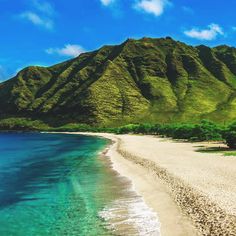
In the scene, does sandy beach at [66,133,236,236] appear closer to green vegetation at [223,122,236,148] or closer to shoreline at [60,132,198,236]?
shoreline at [60,132,198,236]

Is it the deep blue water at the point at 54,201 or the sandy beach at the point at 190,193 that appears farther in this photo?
the deep blue water at the point at 54,201

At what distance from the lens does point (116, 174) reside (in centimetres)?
5656

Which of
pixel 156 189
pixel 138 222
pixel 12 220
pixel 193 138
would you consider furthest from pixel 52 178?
pixel 193 138

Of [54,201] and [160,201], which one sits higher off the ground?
[160,201]

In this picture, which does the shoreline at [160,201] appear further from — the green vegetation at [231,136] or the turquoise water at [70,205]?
the green vegetation at [231,136]

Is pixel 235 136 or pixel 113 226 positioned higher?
pixel 235 136

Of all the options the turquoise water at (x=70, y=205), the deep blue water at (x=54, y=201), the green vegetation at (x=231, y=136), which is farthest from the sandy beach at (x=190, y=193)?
the green vegetation at (x=231, y=136)

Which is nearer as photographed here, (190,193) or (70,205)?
(70,205)

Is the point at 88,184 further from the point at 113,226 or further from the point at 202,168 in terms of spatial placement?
the point at 113,226

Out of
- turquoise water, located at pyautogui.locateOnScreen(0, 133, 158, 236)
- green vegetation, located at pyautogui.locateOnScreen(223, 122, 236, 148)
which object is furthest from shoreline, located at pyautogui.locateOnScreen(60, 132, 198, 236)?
green vegetation, located at pyautogui.locateOnScreen(223, 122, 236, 148)

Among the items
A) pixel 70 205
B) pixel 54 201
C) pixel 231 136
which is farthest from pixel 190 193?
pixel 231 136

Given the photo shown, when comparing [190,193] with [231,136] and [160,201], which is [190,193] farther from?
[231,136]

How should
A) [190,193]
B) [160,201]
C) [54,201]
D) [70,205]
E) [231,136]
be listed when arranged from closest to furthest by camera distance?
1. [160,201]
2. [70,205]
3. [190,193]
4. [54,201]
5. [231,136]

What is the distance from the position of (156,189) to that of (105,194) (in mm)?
5512
